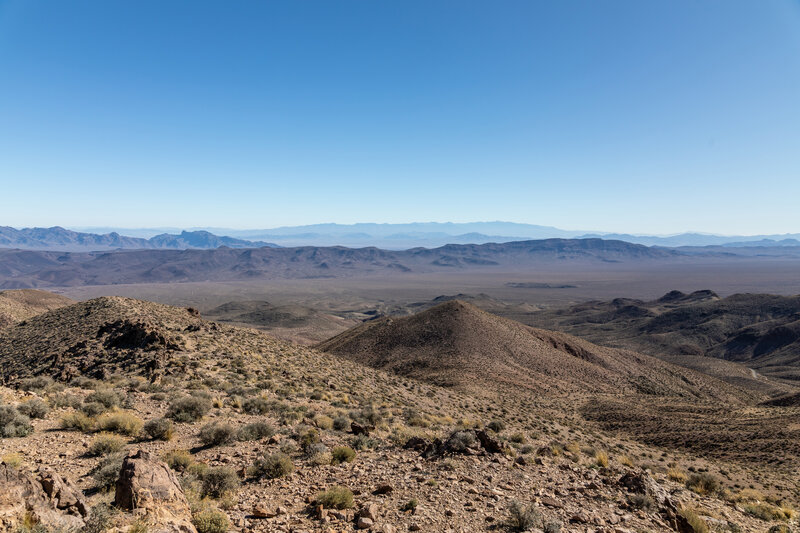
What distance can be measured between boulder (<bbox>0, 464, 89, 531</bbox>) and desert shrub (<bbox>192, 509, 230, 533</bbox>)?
1464mm

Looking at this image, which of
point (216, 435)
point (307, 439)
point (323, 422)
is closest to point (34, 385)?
point (216, 435)

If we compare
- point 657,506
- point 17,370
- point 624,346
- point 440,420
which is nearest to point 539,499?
point 657,506

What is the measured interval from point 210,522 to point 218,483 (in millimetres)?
1912

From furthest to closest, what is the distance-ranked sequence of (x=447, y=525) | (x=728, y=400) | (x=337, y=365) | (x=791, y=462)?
1. (x=728, y=400)
2. (x=337, y=365)
3. (x=791, y=462)
4. (x=447, y=525)

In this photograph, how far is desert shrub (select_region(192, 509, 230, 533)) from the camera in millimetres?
6039

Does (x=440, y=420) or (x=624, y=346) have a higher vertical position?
(x=440, y=420)

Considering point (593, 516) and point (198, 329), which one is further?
point (198, 329)

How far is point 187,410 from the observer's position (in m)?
12.6

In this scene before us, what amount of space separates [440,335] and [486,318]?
8126 mm

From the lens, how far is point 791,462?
59.5 ft

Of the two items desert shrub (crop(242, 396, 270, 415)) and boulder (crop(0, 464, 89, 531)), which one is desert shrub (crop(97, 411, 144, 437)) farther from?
boulder (crop(0, 464, 89, 531))

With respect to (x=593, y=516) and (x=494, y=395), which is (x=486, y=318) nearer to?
(x=494, y=395)

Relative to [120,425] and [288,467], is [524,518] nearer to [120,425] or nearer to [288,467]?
[288,467]

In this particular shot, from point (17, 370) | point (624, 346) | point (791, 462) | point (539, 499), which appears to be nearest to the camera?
point (539, 499)
